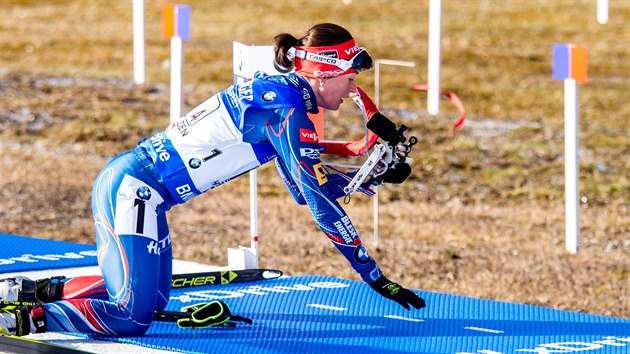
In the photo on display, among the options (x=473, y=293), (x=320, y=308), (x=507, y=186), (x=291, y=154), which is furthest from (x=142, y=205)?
(x=507, y=186)

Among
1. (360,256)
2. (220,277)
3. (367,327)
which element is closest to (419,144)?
(220,277)

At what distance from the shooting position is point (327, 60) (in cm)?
623

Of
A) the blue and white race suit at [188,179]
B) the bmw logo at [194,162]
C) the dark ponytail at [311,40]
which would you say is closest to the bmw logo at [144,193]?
the blue and white race suit at [188,179]

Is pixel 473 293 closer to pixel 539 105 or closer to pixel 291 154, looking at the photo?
pixel 291 154

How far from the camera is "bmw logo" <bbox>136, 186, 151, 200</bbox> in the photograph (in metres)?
6.16

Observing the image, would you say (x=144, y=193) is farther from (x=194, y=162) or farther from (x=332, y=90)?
(x=332, y=90)

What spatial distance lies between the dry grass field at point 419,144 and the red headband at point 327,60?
302cm

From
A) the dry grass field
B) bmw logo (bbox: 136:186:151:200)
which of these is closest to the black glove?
bmw logo (bbox: 136:186:151:200)

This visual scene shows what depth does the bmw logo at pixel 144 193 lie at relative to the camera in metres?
6.16

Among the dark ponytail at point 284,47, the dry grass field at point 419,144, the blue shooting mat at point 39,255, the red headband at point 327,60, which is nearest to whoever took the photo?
the red headband at point 327,60

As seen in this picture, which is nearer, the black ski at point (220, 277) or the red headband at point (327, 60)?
the red headband at point (327, 60)

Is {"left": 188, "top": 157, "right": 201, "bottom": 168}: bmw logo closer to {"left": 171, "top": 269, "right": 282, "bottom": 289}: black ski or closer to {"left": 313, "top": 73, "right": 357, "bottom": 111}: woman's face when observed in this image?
{"left": 313, "top": 73, "right": 357, "bottom": 111}: woman's face

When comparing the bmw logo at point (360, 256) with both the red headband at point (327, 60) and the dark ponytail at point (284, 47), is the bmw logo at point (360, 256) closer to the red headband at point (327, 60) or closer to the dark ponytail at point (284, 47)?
the red headband at point (327, 60)

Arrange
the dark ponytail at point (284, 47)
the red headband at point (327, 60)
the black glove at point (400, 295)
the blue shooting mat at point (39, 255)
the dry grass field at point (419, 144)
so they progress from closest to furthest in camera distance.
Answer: the black glove at point (400, 295), the red headband at point (327, 60), the dark ponytail at point (284, 47), the blue shooting mat at point (39, 255), the dry grass field at point (419, 144)
